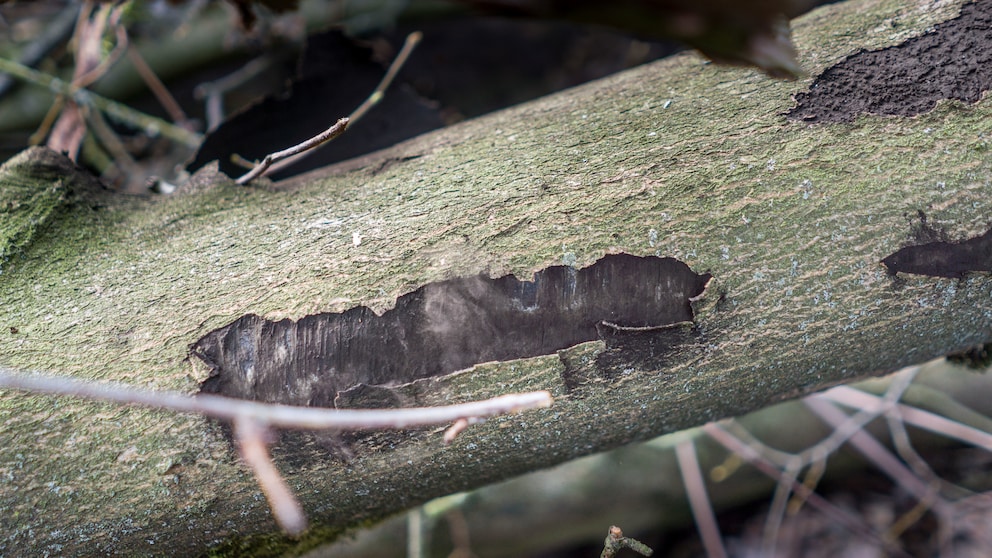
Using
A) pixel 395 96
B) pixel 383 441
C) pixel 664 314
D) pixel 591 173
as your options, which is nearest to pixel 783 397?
pixel 664 314

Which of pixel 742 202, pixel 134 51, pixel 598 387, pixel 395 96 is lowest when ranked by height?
pixel 598 387

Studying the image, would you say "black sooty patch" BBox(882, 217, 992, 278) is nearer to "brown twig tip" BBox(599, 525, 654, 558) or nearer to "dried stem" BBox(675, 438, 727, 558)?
"brown twig tip" BBox(599, 525, 654, 558)

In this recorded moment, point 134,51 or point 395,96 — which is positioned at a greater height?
point 134,51

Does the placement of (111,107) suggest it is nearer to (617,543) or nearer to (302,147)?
(302,147)

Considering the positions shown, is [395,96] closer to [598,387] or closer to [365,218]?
[365,218]

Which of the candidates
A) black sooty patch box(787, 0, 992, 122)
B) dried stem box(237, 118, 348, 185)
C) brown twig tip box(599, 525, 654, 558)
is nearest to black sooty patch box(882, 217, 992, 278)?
black sooty patch box(787, 0, 992, 122)

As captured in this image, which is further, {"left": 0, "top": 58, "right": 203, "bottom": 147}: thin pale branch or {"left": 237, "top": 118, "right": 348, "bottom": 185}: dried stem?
{"left": 0, "top": 58, "right": 203, "bottom": 147}: thin pale branch

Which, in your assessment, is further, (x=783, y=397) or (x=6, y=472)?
(x=783, y=397)
